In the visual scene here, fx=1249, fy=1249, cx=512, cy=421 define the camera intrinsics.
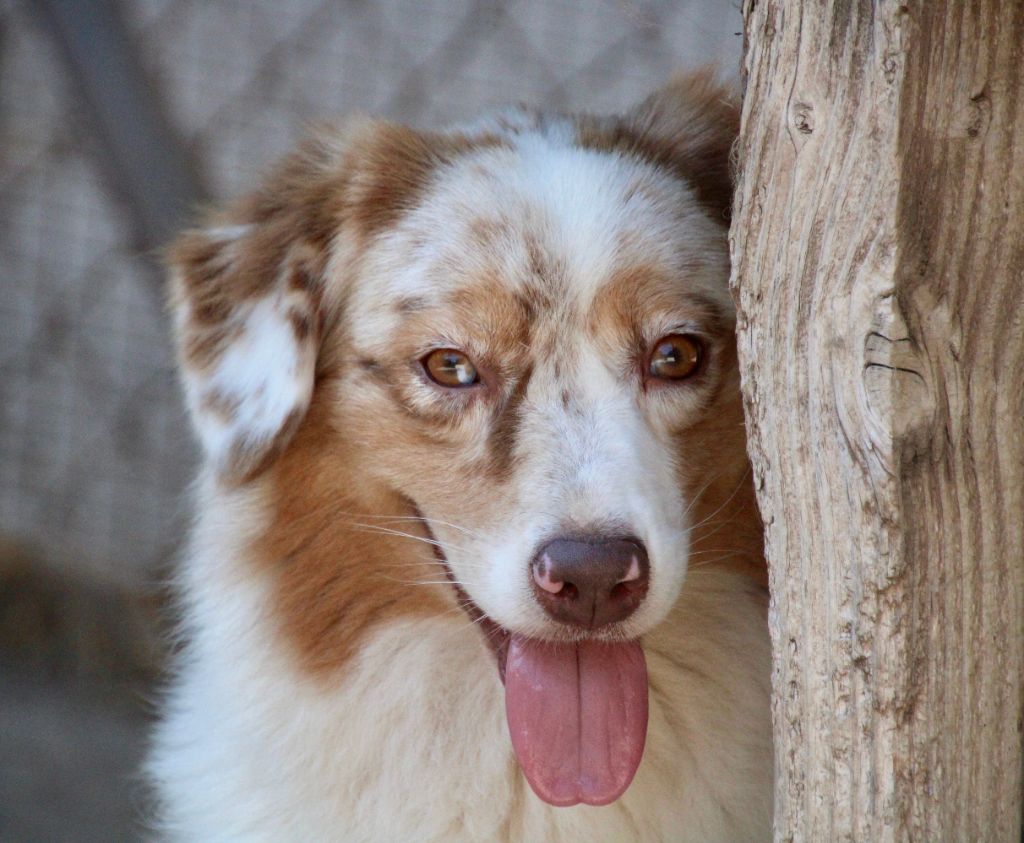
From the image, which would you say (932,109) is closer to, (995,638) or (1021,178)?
(1021,178)

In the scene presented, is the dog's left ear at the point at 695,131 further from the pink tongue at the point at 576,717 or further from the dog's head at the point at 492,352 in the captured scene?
the pink tongue at the point at 576,717

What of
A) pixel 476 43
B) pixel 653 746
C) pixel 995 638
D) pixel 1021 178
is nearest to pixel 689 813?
pixel 653 746

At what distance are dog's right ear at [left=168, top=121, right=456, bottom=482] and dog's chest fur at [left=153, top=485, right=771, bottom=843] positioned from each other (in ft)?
1.34

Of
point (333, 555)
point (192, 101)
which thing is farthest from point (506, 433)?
point (192, 101)

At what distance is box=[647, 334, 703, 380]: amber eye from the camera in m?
2.27

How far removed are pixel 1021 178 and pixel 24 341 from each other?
3.56m

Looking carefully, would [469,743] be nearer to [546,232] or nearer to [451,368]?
[451,368]

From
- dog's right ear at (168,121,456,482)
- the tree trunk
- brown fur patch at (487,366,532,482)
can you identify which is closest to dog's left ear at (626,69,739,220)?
dog's right ear at (168,121,456,482)

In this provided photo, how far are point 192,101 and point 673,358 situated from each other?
2.18 meters

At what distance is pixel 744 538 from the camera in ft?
7.74

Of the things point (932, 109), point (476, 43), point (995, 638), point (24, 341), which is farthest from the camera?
point (24, 341)

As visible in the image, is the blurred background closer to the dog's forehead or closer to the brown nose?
the dog's forehead

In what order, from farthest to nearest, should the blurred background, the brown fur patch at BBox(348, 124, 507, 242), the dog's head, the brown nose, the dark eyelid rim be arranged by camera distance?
the blurred background → the brown fur patch at BBox(348, 124, 507, 242) → the dark eyelid rim → the dog's head → the brown nose

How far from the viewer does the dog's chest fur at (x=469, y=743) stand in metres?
2.30
